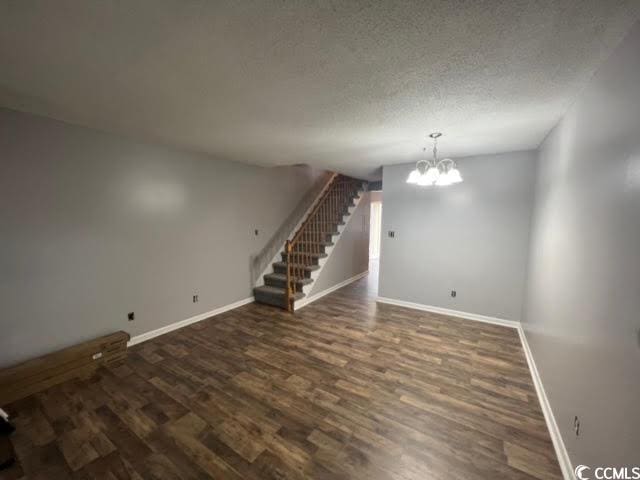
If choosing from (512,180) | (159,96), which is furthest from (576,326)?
(159,96)

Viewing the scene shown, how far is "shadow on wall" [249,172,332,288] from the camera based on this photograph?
476 centimetres

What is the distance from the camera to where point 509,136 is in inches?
109

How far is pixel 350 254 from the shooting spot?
5.96m

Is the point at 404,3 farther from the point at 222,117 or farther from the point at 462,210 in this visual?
the point at 462,210

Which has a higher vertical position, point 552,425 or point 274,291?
point 274,291

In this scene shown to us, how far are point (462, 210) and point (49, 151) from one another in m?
5.06

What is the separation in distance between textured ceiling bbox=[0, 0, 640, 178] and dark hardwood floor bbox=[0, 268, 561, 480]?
8.18ft

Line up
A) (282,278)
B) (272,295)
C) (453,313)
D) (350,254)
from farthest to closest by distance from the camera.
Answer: (350,254) < (282,278) < (272,295) < (453,313)

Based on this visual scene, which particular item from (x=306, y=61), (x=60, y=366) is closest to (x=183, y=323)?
(x=60, y=366)

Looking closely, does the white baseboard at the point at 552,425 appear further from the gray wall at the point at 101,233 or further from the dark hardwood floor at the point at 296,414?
the gray wall at the point at 101,233

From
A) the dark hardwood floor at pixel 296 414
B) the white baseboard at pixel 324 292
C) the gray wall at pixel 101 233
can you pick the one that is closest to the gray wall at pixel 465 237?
the dark hardwood floor at pixel 296 414

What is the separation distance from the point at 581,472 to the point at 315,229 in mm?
4401

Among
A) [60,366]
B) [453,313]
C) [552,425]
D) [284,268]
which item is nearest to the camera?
[552,425]

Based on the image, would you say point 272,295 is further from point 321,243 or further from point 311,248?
point 321,243
